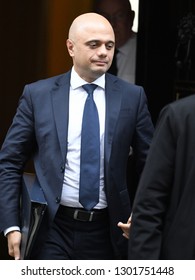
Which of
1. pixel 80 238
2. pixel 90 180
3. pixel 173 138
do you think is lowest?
pixel 80 238

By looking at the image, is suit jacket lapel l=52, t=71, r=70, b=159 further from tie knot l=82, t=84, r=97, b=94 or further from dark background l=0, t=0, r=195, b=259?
dark background l=0, t=0, r=195, b=259

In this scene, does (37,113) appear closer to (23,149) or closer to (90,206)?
(23,149)

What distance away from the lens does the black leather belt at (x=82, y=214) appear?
4441 mm

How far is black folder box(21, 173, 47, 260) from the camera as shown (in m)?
4.30

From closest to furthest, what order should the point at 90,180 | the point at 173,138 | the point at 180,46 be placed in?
the point at 173,138, the point at 90,180, the point at 180,46

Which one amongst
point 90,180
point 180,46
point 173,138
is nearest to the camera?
point 173,138

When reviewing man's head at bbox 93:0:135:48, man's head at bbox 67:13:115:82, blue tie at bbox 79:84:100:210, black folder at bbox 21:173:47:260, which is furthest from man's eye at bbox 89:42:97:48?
man's head at bbox 93:0:135:48

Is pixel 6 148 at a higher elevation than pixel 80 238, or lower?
higher

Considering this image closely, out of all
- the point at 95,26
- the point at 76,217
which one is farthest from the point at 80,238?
the point at 95,26

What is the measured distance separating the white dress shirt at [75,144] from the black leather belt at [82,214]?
0.03m

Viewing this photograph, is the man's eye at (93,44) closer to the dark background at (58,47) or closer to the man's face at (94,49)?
the man's face at (94,49)

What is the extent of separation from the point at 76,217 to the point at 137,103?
0.75m

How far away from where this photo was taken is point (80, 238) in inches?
177
